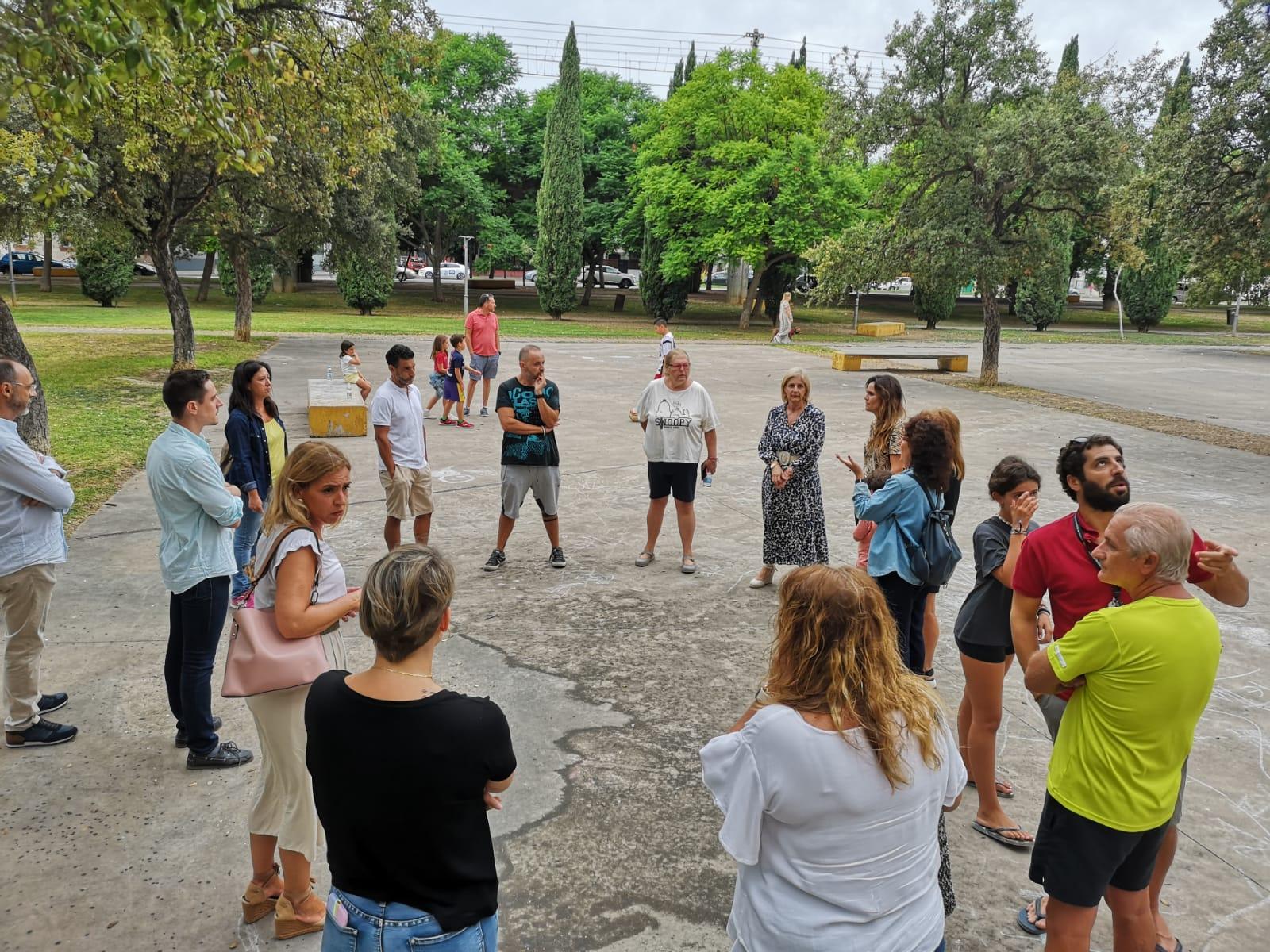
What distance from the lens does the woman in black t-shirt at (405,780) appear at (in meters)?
2.11

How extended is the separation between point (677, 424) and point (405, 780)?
514cm

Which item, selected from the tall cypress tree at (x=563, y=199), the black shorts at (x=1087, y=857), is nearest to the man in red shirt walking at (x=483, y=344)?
the black shorts at (x=1087, y=857)

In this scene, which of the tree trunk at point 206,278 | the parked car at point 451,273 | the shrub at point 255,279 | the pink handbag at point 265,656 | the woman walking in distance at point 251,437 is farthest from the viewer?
the parked car at point 451,273

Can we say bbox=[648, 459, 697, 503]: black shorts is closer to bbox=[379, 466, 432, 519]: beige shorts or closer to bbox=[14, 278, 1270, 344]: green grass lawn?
bbox=[379, 466, 432, 519]: beige shorts

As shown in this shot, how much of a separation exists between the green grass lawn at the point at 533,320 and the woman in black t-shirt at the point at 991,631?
2531 centimetres

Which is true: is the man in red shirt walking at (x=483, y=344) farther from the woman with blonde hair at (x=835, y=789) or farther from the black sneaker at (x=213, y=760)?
the woman with blonde hair at (x=835, y=789)

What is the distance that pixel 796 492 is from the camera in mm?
6504

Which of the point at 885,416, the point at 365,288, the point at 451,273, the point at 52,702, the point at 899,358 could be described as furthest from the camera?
the point at 451,273

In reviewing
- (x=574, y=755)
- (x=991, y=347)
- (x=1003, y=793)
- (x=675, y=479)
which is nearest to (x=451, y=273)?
(x=991, y=347)

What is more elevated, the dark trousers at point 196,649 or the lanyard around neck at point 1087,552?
the lanyard around neck at point 1087,552

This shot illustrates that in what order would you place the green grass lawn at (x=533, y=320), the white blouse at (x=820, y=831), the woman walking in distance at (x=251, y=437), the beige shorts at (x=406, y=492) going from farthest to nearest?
the green grass lawn at (x=533, y=320)
the beige shorts at (x=406, y=492)
the woman walking in distance at (x=251, y=437)
the white blouse at (x=820, y=831)

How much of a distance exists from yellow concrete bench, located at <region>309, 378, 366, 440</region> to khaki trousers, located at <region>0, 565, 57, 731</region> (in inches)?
300

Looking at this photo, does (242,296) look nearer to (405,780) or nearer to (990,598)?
(990,598)

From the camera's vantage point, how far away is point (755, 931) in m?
2.07
